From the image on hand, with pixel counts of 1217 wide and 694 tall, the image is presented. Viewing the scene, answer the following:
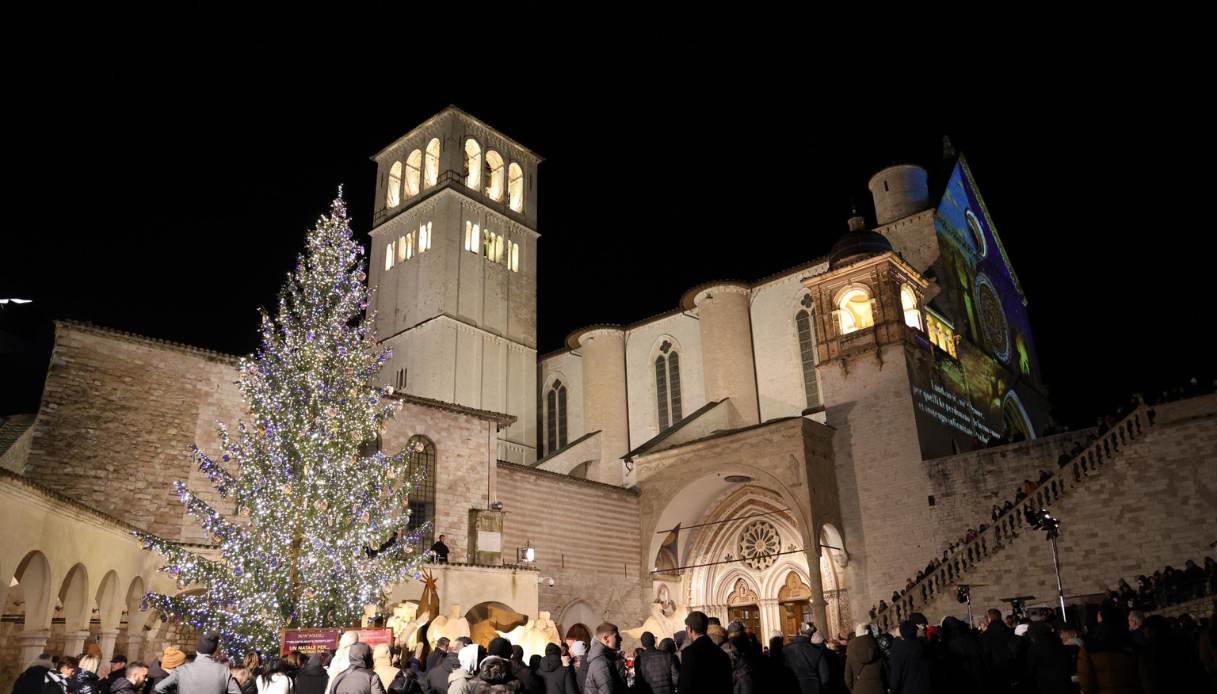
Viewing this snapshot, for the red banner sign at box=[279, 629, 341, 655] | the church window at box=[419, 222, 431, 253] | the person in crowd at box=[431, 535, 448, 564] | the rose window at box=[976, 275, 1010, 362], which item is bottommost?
the red banner sign at box=[279, 629, 341, 655]

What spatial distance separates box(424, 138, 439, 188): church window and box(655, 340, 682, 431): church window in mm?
14608

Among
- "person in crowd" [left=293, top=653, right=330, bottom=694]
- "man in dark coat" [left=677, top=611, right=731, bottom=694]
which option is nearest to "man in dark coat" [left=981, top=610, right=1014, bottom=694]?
"man in dark coat" [left=677, top=611, right=731, bottom=694]

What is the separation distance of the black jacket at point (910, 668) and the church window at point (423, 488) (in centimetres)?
1537

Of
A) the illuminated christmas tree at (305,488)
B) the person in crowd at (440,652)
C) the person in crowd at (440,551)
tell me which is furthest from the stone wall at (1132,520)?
the person in crowd at (440,652)

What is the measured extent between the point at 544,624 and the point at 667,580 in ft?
50.8

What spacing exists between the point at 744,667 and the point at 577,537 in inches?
719

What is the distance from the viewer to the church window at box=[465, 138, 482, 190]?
133 ft

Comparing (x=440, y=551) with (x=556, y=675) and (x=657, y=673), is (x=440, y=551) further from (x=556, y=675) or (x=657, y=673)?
(x=657, y=673)

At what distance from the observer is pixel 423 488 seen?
69.5 feet

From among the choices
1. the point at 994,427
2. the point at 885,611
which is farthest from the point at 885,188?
the point at 885,611

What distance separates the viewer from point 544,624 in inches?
493

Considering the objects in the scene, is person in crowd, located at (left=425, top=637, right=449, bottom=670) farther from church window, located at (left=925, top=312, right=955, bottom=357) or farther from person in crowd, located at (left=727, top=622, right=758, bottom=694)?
church window, located at (left=925, top=312, right=955, bottom=357)

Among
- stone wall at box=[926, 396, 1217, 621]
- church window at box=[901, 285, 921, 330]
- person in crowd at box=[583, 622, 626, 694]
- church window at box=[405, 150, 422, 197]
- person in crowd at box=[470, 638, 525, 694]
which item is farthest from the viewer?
church window at box=[405, 150, 422, 197]

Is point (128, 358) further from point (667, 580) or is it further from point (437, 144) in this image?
point (437, 144)
